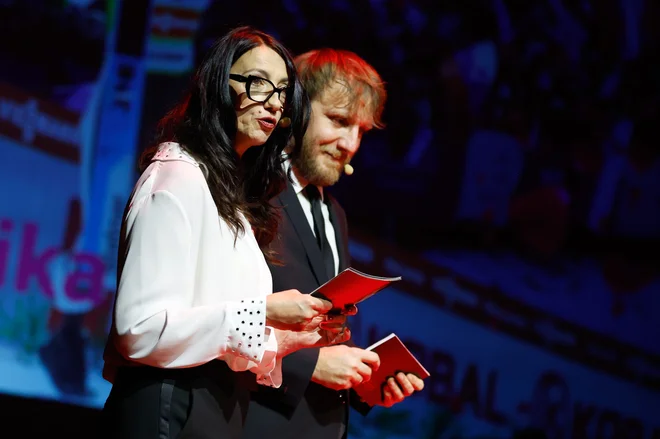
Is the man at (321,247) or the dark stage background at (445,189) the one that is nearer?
the man at (321,247)

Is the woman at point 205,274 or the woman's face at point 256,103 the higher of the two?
the woman's face at point 256,103

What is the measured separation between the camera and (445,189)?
425cm

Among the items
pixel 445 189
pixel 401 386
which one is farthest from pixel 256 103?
pixel 445 189

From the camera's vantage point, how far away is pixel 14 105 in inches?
137

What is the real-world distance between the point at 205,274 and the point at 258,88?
15.6 inches

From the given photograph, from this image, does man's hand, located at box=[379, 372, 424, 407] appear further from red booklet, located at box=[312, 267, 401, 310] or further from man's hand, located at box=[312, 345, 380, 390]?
red booklet, located at box=[312, 267, 401, 310]

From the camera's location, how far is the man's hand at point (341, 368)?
195 centimetres

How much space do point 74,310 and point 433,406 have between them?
185 centimetres

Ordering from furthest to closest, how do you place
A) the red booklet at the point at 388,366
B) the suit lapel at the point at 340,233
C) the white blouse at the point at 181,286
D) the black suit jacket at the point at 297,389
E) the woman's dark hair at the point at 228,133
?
1. the suit lapel at the point at 340,233
2. the red booklet at the point at 388,366
3. the black suit jacket at the point at 297,389
4. the woman's dark hair at the point at 228,133
5. the white blouse at the point at 181,286

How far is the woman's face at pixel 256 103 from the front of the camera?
1608 millimetres

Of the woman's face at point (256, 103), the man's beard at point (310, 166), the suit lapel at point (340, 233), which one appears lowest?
the suit lapel at point (340, 233)

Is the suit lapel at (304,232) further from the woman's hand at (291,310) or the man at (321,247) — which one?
the woman's hand at (291,310)

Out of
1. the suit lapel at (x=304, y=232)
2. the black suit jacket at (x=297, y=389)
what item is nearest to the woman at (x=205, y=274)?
the black suit jacket at (x=297, y=389)

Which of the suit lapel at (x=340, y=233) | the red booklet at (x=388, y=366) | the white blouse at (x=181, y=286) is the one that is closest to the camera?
the white blouse at (x=181, y=286)
